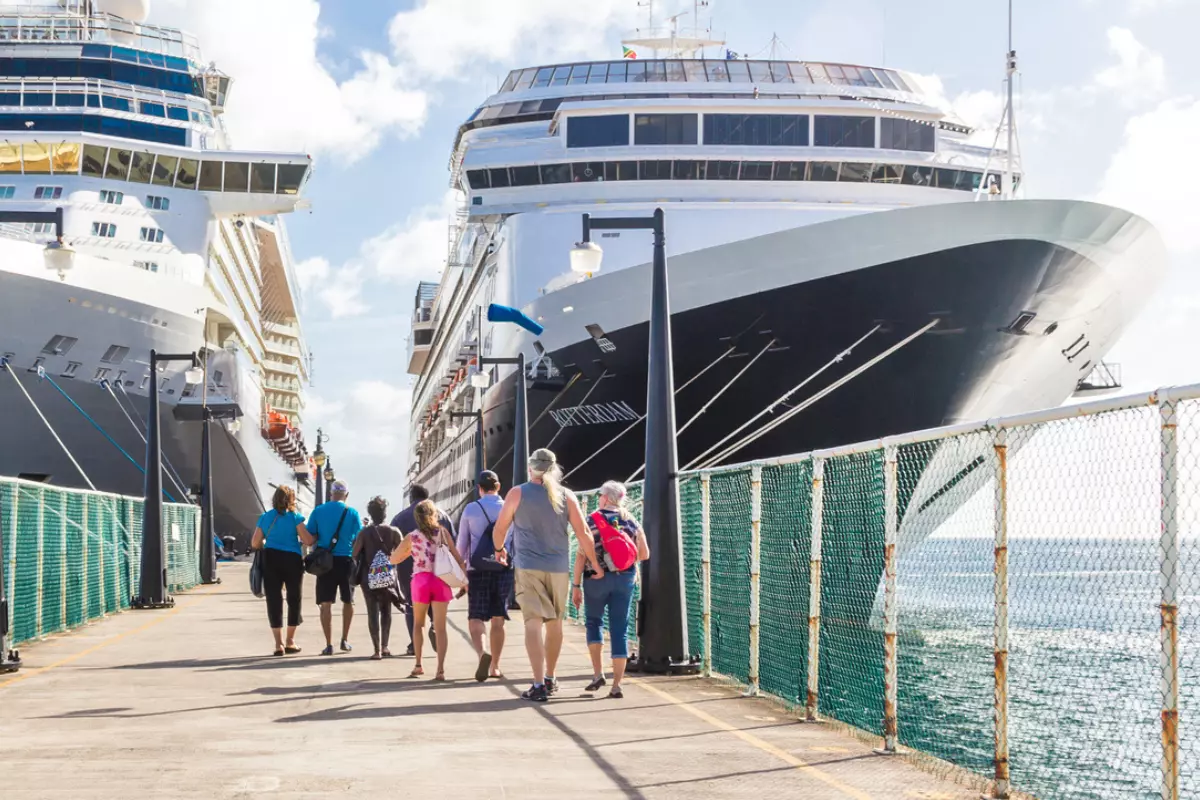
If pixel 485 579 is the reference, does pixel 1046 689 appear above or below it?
below

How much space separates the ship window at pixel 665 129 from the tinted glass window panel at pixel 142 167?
1574 centimetres

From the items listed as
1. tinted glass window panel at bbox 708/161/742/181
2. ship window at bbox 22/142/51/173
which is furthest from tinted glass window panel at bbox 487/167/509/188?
ship window at bbox 22/142/51/173

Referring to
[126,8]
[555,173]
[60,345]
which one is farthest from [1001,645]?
[126,8]

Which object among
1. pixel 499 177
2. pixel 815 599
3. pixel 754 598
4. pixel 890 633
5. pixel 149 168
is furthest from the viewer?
pixel 149 168

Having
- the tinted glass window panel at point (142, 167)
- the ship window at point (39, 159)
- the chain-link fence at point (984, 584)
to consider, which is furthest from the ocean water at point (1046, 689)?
the ship window at point (39, 159)

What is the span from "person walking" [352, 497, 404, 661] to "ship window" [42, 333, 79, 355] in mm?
20578

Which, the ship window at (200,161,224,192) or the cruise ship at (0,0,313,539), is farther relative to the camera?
the ship window at (200,161,224,192)

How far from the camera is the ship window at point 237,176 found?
130ft

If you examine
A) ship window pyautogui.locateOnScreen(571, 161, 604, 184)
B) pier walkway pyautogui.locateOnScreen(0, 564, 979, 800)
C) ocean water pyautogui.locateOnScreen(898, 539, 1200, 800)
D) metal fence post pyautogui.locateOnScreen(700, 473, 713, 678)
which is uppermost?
ship window pyautogui.locateOnScreen(571, 161, 604, 184)

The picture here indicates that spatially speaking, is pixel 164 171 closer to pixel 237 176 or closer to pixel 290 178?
pixel 237 176

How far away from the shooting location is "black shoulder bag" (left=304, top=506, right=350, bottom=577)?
1280 centimetres

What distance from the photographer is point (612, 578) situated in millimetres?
9852

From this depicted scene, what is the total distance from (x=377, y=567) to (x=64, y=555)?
16.9ft

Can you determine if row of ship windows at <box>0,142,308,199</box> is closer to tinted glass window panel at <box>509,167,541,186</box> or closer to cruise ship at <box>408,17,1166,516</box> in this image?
cruise ship at <box>408,17,1166,516</box>
